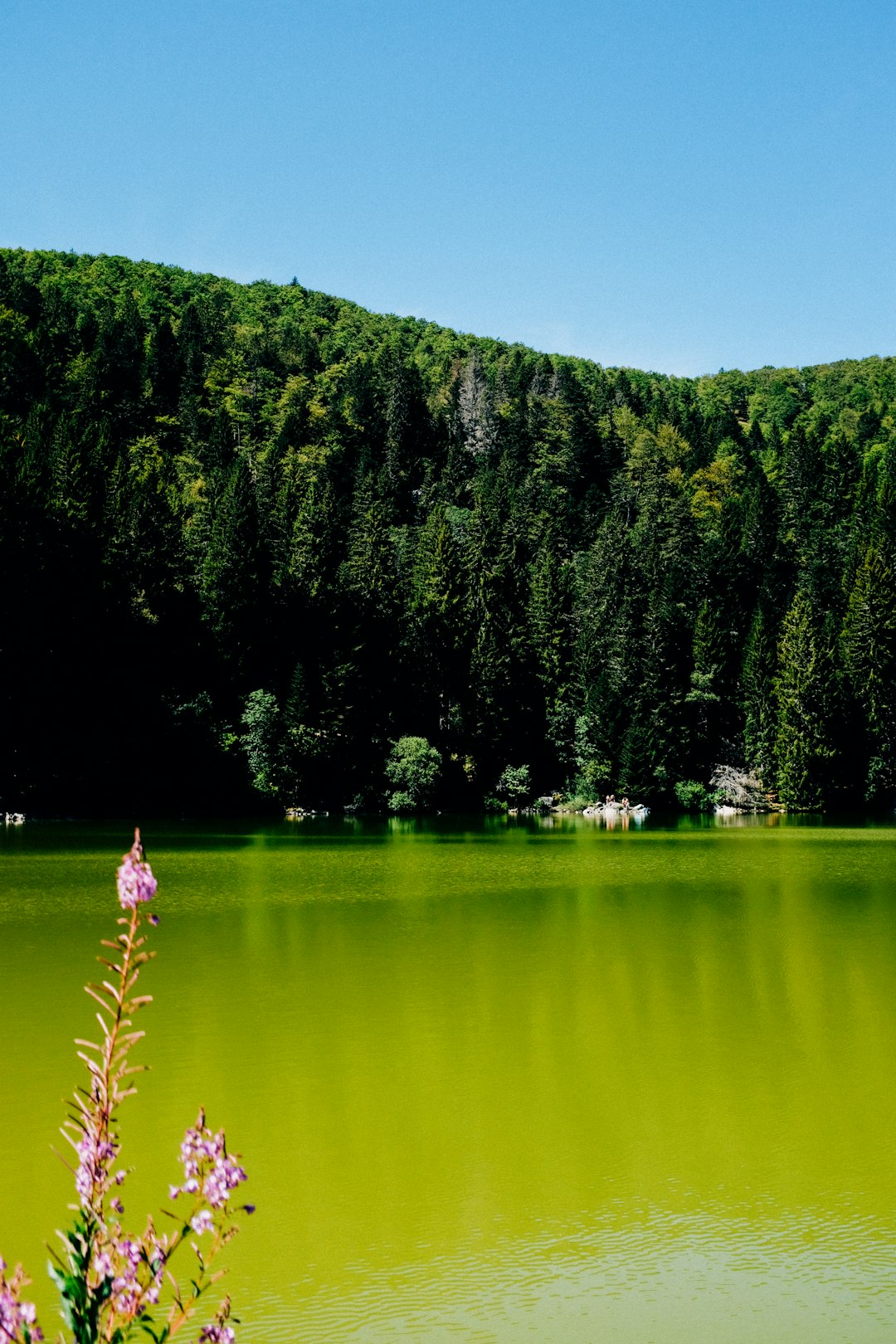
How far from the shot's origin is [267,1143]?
9.55 m

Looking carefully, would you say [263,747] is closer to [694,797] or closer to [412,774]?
[412,774]

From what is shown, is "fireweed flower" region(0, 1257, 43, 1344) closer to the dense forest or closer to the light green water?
the light green water

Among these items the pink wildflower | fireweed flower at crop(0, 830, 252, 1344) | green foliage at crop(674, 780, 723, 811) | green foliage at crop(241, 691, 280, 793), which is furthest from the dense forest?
the pink wildflower

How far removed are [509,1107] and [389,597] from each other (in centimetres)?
6001

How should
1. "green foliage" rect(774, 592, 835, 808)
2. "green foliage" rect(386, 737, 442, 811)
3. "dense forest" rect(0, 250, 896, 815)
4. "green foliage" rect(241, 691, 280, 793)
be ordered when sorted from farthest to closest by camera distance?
1. "green foliage" rect(774, 592, 835, 808)
2. "green foliage" rect(386, 737, 442, 811)
3. "green foliage" rect(241, 691, 280, 793)
4. "dense forest" rect(0, 250, 896, 815)

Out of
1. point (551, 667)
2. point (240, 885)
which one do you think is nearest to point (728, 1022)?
point (240, 885)

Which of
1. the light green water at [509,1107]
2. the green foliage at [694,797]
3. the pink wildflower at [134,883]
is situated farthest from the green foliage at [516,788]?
the pink wildflower at [134,883]

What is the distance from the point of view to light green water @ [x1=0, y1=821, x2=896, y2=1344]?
7.13 m

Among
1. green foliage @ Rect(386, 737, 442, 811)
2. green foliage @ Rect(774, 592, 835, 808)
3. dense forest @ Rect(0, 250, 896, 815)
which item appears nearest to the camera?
dense forest @ Rect(0, 250, 896, 815)

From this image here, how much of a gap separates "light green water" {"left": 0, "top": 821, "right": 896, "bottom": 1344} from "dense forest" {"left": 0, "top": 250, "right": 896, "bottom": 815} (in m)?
33.7

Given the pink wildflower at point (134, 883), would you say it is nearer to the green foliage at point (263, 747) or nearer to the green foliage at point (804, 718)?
the green foliage at point (263, 747)

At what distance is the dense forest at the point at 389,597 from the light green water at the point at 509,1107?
33.7 meters

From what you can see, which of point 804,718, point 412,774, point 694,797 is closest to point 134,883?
point 412,774

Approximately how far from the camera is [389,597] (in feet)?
230
